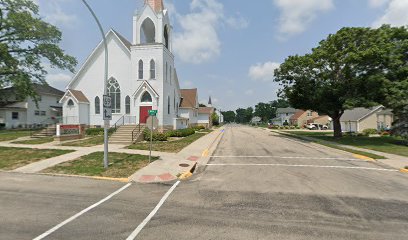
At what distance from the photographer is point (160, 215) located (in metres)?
5.88

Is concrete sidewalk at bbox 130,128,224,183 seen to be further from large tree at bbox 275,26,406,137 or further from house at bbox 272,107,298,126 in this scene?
house at bbox 272,107,298,126

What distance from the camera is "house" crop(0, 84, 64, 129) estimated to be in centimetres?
3912

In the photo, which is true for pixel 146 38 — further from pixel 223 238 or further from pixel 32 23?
pixel 223 238

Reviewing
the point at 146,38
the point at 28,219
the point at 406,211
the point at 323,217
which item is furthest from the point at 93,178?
the point at 146,38

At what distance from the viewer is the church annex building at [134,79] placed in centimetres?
2698

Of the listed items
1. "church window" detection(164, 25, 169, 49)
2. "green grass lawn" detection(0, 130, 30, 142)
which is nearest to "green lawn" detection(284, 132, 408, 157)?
"church window" detection(164, 25, 169, 49)

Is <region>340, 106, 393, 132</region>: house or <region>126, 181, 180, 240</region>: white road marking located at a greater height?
<region>340, 106, 393, 132</region>: house

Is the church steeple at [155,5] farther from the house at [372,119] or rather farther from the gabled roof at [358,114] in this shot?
the gabled roof at [358,114]

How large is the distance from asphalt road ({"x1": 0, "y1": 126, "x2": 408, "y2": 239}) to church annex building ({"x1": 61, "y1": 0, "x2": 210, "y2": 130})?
57.5 ft

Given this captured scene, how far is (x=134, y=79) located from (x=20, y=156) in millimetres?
15269

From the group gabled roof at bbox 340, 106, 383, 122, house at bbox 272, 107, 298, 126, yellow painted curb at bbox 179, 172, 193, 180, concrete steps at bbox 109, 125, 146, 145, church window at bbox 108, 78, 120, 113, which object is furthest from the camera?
house at bbox 272, 107, 298, 126

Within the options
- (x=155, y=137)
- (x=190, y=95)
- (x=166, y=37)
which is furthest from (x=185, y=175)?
(x=190, y=95)

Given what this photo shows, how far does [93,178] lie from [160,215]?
5.13 meters

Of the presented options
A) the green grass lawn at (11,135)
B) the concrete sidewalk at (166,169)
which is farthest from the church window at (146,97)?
the concrete sidewalk at (166,169)
